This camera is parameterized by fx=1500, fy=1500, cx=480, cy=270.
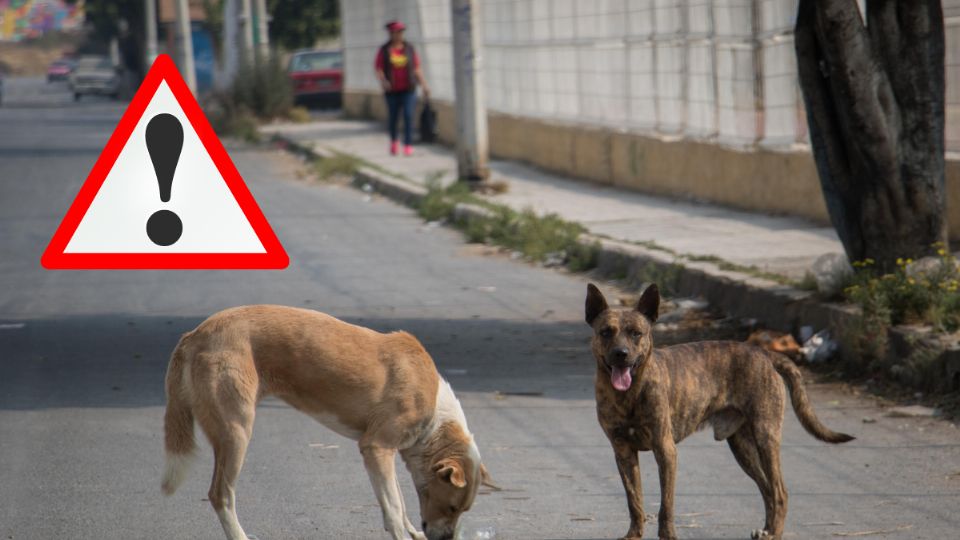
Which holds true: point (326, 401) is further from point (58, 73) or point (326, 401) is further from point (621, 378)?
point (58, 73)

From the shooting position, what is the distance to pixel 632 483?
503 centimetres

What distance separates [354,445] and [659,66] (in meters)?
10.7

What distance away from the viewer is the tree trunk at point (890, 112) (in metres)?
8.47

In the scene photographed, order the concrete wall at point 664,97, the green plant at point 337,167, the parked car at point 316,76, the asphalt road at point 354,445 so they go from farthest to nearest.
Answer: the parked car at point 316,76 < the green plant at point 337,167 < the concrete wall at point 664,97 < the asphalt road at point 354,445

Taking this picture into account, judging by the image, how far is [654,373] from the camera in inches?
195

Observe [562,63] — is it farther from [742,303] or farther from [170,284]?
[742,303]

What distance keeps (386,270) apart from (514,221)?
208 cm

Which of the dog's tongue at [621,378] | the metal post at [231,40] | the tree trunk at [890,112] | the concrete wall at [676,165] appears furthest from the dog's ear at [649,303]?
the metal post at [231,40]

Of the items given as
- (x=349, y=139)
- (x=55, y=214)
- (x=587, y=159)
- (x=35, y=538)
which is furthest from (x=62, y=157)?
(x=35, y=538)

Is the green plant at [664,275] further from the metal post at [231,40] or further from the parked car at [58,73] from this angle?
the parked car at [58,73]

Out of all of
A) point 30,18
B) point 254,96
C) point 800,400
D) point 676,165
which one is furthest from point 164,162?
point 30,18

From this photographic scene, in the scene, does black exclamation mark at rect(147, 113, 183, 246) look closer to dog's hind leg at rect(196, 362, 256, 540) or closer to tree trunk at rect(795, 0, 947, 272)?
dog's hind leg at rect(196, 362, 256, 540)

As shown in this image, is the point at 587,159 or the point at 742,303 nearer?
the point at 742,303

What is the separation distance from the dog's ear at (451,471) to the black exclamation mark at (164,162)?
1.84 metres
